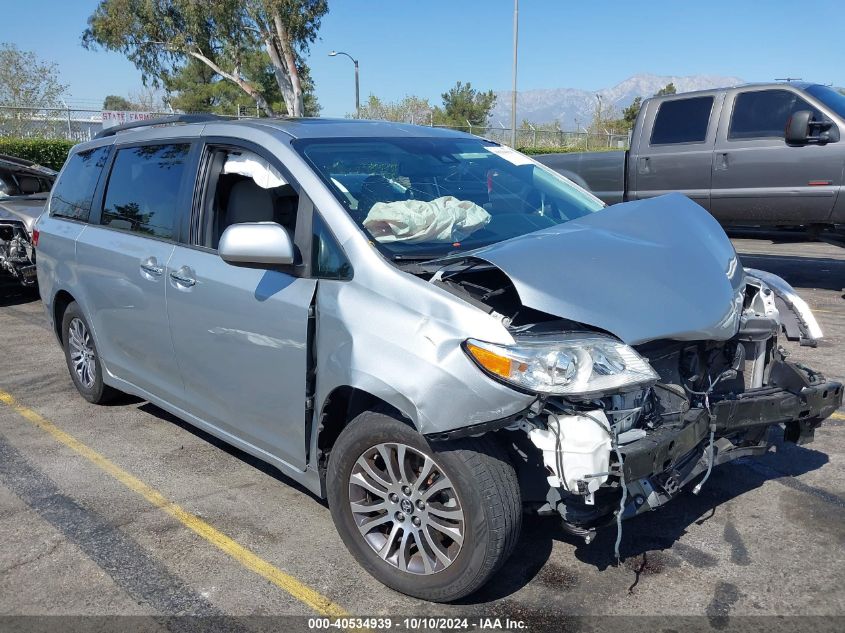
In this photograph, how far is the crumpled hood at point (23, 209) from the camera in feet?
30.2

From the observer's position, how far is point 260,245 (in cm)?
329

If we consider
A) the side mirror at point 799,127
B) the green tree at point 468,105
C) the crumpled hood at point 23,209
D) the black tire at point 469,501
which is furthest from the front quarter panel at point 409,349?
the green tree at point 468,105

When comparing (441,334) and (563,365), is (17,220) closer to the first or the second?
(441,334)

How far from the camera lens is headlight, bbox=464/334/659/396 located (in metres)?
2.70

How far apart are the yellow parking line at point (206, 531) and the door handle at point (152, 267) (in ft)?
3.77

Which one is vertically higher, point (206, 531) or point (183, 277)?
point (183, 277)

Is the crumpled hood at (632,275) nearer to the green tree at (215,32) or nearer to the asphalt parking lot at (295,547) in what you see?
the asphalt parking lot at (295,547)

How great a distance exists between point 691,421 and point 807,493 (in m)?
1.42

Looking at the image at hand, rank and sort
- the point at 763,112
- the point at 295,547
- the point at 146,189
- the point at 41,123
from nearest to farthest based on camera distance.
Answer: the point at 295,547 < the point at 146,189 < the point at 763,112 < the point at 41,123

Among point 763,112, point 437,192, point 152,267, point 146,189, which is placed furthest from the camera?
point 763,112

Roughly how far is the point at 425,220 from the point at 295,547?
1.61 metres

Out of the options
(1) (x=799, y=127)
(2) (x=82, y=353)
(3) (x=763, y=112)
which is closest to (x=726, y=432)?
(2) (x=82, y=353)

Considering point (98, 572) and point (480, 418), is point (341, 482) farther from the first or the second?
point (98, 572)

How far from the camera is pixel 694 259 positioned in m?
3.45
